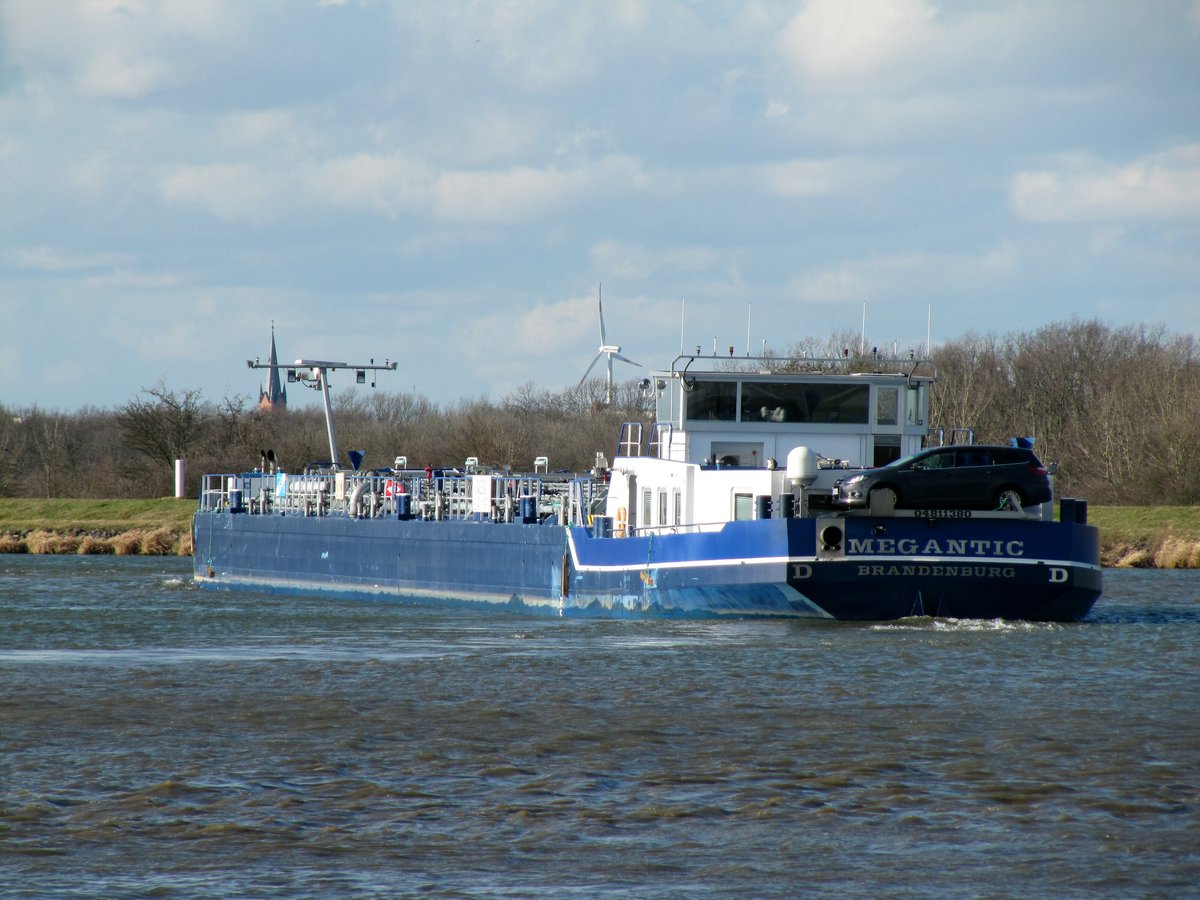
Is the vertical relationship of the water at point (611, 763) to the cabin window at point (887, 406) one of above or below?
below

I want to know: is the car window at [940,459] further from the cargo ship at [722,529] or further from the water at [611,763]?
the water at [611,763]

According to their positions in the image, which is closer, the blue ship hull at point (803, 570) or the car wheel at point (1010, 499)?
the blue ship hull at point (803, 570)

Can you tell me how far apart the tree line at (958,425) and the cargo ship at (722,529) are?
24.3 metres

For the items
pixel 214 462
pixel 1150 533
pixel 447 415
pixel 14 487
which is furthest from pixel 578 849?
pixel 447 415

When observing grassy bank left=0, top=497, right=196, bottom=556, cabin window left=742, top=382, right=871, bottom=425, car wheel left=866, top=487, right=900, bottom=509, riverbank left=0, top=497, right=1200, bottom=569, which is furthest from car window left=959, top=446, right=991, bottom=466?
grassy bank left=0, top=497, right=196, bottom=556

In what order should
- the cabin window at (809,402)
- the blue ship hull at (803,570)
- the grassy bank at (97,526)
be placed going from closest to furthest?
the blue ship hull at (803,570) < the cabin window at (809,402) < the grassy bank at (97,526)

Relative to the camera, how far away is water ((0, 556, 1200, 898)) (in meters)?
12.0

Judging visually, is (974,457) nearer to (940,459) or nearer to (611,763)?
(940,459)

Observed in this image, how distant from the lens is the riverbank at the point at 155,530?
52625mm

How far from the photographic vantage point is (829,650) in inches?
977

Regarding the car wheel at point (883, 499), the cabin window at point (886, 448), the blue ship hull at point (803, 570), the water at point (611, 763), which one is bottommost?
the water at point (611, 763)

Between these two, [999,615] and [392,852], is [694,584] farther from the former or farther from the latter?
[392,852]

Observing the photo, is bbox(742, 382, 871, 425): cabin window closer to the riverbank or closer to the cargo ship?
the cargo ship

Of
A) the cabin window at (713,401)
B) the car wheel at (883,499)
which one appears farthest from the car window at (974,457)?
the cabin window at (713,401)
